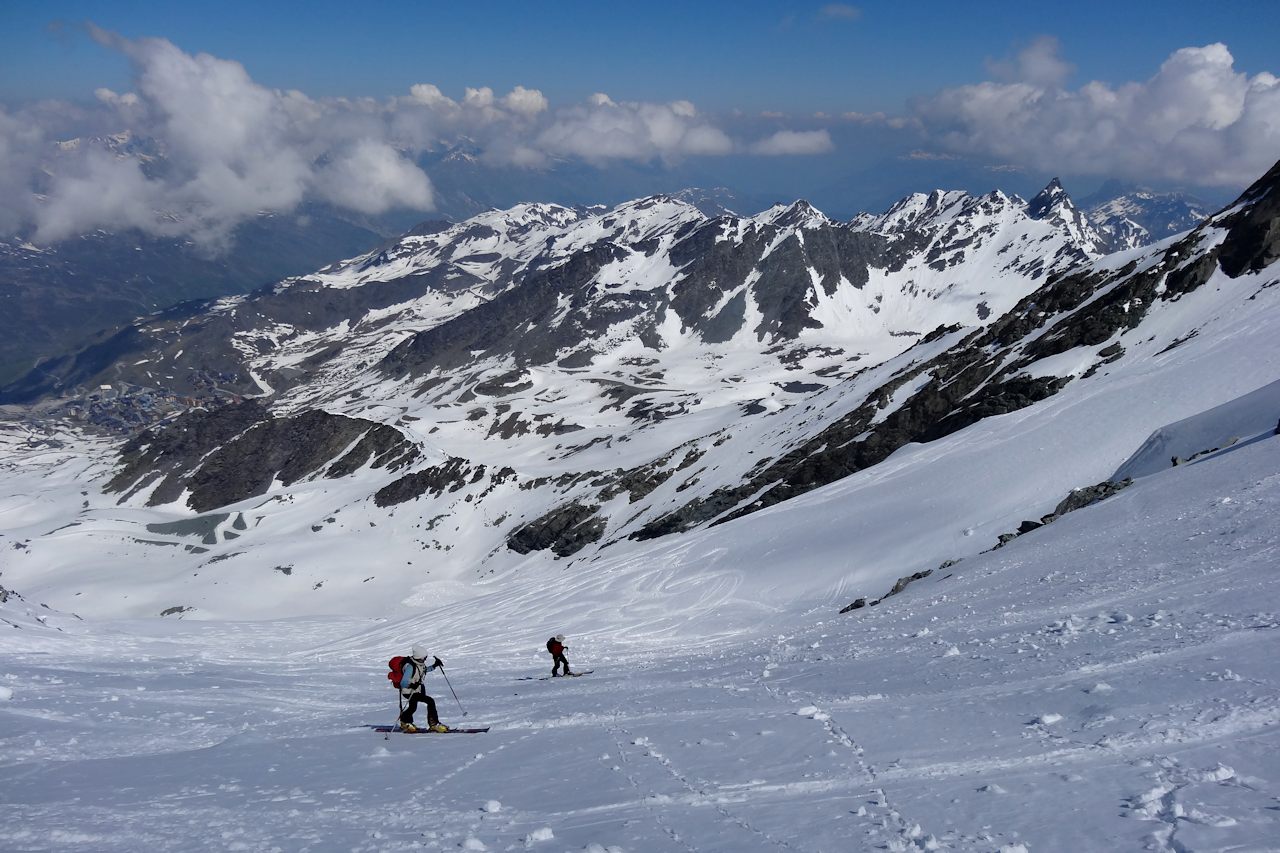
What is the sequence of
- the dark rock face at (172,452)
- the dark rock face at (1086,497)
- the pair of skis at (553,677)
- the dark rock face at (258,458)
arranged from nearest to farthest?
the pair of skis at (553,677) → the dark rock face at (1086,497) → the dark rock face at (258,458) → the dark rock face at (172,452)

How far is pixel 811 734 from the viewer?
35.4 feet

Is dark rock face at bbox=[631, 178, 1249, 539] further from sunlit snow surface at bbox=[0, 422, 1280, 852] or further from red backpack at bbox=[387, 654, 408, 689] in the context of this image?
red backpack at bbox=[387, 654, 408, 689]

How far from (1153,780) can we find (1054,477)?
28.9 m

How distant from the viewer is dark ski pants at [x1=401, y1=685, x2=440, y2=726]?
551 inches

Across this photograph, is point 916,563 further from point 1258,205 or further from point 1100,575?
point 1258,205

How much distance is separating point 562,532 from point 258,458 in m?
93.3

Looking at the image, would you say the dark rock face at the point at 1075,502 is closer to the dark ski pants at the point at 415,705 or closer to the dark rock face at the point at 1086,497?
the dark rock face at the point at 1086,497

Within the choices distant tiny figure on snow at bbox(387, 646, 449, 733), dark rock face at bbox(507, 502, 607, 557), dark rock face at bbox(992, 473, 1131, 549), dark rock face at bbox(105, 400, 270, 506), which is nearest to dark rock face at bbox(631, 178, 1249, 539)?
dark rock face at bbox(507, 502, 607, 557)

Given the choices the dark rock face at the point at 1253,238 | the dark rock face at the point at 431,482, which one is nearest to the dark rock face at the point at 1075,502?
the dark rock face at the point at 1253,238

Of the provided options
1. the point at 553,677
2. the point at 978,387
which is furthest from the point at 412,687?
the point at 978,387

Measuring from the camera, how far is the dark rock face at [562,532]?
72062 millimetres

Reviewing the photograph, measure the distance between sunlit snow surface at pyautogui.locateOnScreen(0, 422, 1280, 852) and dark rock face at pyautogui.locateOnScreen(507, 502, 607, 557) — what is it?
1950 inches

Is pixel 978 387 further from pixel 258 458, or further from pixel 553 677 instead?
pixel 258 458

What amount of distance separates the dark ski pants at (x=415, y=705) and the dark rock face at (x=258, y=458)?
105m
